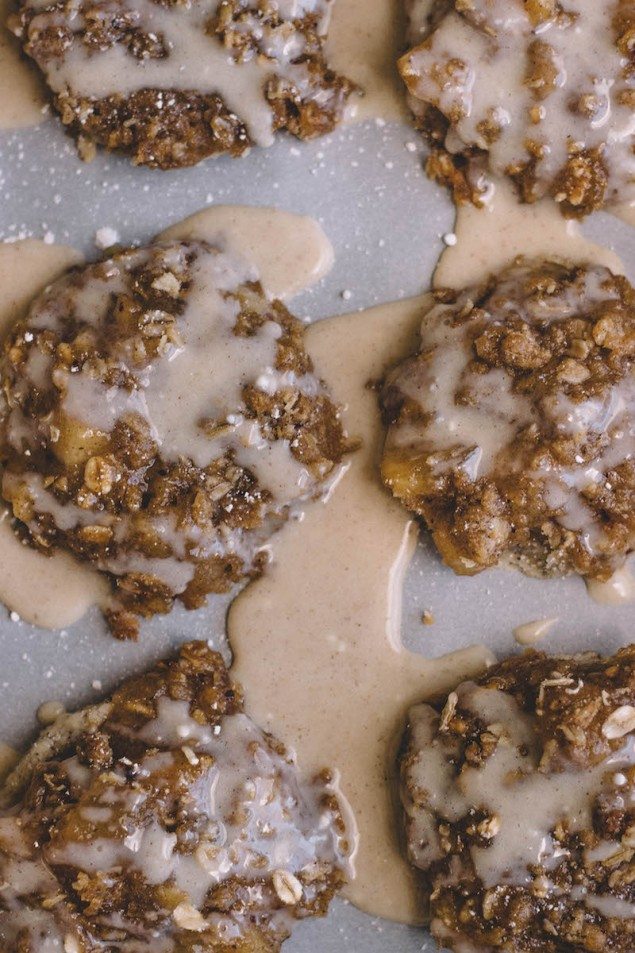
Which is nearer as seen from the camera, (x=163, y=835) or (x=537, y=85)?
(x=163, y=835)

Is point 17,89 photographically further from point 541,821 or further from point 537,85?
point 541,821

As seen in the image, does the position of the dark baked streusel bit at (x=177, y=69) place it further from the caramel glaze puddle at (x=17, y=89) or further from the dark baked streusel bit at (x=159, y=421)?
the dark baked streusel bit at (x=159, y=421)

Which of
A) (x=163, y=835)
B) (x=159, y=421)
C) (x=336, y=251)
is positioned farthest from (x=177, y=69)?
(x=163, y=835)

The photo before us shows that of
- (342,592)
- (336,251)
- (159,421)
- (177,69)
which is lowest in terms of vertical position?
(342,592)

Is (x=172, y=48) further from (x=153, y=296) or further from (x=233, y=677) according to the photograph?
(x=233, y=677)

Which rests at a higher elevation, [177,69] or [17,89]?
[177,69]

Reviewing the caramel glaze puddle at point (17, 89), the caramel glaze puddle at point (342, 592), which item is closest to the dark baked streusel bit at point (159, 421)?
the caramel glaze puddle at point (342, 592)
